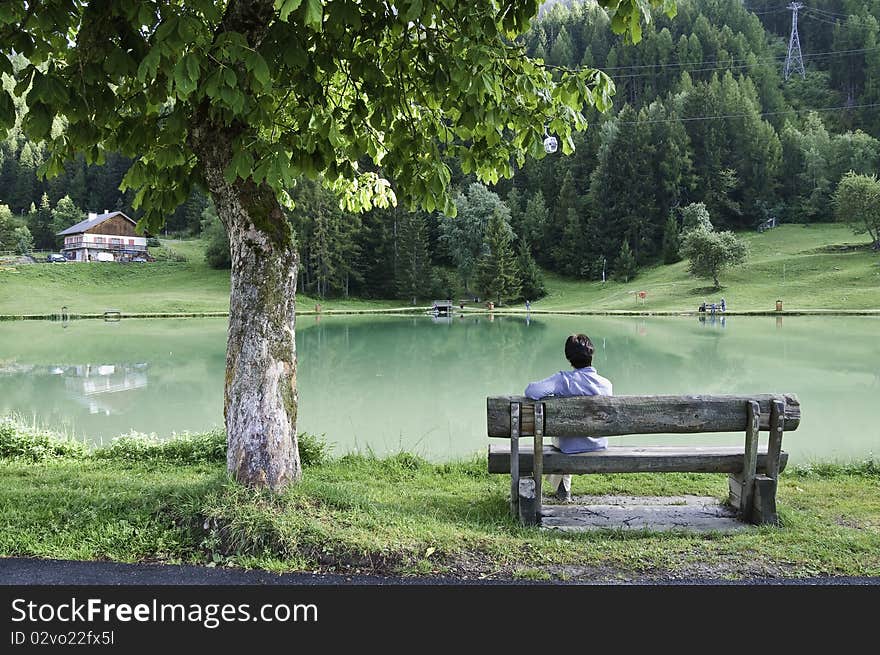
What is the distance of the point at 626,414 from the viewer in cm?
534

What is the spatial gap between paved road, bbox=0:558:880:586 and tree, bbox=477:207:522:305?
63.7 metres

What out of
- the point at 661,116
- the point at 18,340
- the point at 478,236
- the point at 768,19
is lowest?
the point at 18,340

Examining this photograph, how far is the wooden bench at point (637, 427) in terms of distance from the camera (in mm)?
5305

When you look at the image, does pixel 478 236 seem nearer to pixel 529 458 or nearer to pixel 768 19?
pixel 529 458

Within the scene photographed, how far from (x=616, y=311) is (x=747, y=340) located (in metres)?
24.5

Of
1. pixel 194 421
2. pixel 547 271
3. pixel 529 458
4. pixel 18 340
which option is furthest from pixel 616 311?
pixel 529 458

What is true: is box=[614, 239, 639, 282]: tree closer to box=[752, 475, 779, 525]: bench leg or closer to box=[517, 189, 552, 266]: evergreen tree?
box=[517, 189, 552, 266]: evergreen tree

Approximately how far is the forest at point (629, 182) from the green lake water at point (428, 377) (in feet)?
111

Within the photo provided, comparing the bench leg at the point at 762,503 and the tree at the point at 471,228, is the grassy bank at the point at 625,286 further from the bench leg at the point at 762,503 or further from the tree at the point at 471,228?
the bench leg at the point at 762,503

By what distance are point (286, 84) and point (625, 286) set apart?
67.7 metres

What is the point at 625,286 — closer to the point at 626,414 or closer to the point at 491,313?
the point at 491,313

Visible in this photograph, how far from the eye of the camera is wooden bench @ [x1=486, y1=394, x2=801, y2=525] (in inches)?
209

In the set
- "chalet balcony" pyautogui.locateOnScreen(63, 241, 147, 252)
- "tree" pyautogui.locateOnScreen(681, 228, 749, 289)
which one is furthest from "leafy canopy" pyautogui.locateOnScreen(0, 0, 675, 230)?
"chalet balcony" pyautogui.locateOnScreen(63, 241, 147, 252)

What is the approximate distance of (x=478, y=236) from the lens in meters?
75.9
